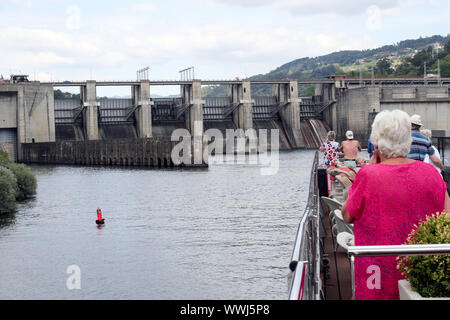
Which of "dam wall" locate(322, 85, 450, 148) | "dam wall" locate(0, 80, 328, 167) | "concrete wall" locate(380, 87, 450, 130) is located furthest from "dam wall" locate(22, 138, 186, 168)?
"concrete wall" locate(380, 87, 450, 130)

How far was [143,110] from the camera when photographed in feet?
262

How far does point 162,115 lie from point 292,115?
1543cm

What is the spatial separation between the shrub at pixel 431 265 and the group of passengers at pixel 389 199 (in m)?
0.18

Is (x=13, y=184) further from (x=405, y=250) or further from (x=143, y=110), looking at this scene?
(x=143, y=110)

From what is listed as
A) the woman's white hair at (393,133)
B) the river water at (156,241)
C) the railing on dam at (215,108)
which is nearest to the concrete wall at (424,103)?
the railing on dam at (215,108)

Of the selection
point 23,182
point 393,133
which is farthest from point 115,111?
point 393,133

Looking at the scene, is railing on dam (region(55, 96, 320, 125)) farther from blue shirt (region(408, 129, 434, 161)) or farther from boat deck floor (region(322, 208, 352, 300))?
boat deck floor (region(322, 208, 352, 300))

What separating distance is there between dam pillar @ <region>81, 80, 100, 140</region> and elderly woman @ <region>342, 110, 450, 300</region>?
74.1 meters

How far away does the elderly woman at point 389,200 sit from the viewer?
524 centimetres

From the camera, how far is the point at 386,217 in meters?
5.31

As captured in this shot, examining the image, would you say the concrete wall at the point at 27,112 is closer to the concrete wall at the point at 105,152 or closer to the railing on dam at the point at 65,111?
the concrete wall at the point at 105,152
